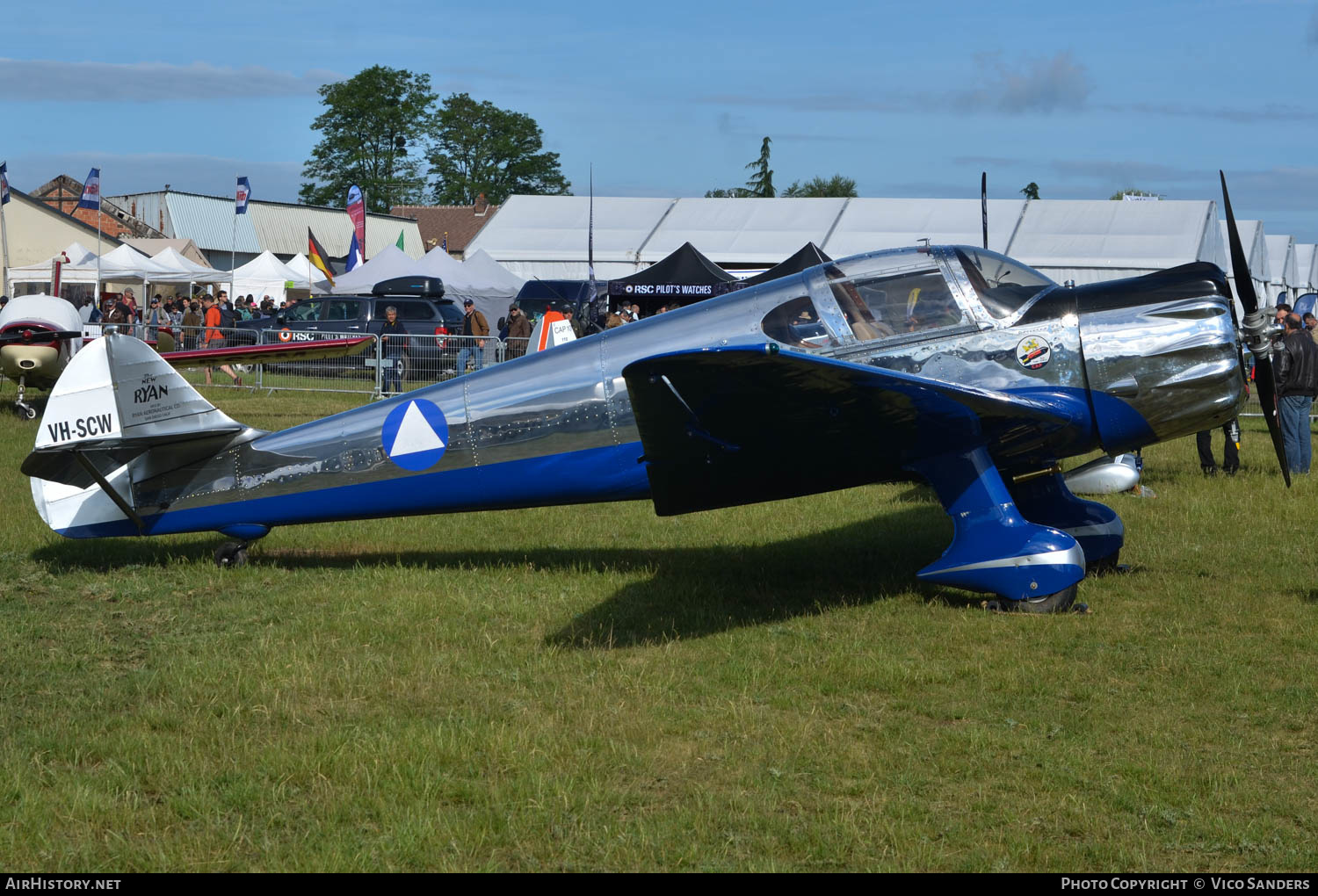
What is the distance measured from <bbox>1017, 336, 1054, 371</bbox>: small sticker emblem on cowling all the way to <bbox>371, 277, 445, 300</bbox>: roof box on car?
896 inches

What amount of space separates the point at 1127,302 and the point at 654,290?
20.8m

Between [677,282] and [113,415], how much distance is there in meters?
20.3

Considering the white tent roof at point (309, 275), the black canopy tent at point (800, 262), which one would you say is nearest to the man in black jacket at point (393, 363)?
the black canopy tent at point (800, 262)

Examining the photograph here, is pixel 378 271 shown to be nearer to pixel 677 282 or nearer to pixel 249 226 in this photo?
pixel 677 282

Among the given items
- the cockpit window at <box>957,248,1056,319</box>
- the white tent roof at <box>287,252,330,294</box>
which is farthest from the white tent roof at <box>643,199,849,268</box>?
the cockpit window at <box>957,248,1056,319</box>

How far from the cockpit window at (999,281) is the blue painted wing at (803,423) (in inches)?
23.4

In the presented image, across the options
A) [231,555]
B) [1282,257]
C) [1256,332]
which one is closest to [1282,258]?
[1282,257]

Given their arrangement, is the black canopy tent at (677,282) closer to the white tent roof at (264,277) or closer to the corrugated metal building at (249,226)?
the white tent roof at (264,277)

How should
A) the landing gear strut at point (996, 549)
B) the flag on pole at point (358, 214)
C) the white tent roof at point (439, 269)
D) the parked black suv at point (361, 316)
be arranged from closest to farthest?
the landing gear strut at point (996, 549) → the parked black suv at point (361, 316) → the white tent roof at point (439, 269) → the flag on pole at point (358, 214)

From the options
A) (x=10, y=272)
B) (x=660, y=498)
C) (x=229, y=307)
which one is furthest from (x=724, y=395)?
(x=10, y=272)

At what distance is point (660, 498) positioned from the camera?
23.0ft

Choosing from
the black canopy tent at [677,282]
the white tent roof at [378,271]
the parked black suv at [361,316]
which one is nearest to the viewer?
the parked black suv at [361,316]

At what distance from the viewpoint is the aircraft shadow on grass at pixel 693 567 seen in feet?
23.2

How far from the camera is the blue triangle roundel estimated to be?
7.82m
